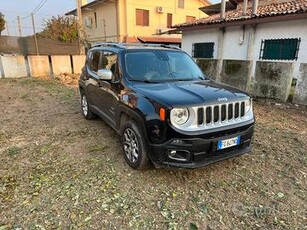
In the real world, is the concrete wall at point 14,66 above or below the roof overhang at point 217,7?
below

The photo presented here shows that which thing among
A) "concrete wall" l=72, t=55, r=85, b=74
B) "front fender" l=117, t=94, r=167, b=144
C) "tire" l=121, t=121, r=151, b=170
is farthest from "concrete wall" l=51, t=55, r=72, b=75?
"front fender" l=117, t=94, r=167, b=144

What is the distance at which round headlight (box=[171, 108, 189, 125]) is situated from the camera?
2.64m

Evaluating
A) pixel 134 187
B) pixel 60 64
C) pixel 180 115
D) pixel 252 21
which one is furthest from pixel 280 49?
pixel 60 64

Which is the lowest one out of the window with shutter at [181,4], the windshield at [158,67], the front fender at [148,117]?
the front fender at [148,117]

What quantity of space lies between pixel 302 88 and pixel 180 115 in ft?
17.0

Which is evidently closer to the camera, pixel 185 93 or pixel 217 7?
pixel 185 93

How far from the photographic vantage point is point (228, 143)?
2.88 meters

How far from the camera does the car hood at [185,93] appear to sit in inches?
107

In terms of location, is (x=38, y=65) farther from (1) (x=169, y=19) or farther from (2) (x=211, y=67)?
(1) (x=169, y=19)

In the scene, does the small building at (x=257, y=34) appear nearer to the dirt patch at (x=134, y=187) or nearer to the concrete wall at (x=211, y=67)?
the concrete wall at (x=211, y=67)

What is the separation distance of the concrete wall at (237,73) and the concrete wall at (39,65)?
32.0ft

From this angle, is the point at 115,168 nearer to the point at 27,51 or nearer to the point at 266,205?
the point at 266,205

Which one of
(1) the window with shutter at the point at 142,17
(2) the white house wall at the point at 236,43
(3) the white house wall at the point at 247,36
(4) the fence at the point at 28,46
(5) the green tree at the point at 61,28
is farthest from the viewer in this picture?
(1) the window with shutter at the point at 142,17

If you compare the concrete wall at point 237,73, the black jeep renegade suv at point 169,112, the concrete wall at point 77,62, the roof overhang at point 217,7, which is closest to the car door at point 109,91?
the black jeep renegade suv at point 169,112
